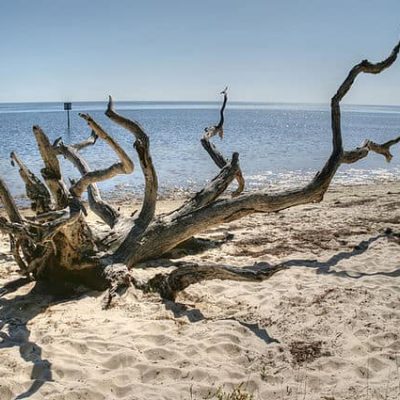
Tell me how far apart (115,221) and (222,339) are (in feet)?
11.2

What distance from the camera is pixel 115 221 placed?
7.31 m

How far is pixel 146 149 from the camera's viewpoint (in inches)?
261

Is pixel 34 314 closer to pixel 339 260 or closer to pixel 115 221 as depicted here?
pixel 115 221

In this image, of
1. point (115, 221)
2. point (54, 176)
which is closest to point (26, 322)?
point (54, 176)

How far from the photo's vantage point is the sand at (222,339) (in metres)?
3.72

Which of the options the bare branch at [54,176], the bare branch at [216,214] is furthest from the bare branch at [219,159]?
the bare branch at [54,176]

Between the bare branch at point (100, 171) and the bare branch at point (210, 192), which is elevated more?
the bare branch at point (100, 171)

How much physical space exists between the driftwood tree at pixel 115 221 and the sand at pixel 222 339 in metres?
0.33

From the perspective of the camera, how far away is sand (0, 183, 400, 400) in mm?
3725

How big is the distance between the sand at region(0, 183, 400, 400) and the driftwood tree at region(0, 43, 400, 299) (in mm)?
332

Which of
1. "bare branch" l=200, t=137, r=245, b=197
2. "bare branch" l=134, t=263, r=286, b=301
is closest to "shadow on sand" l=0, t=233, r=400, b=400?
"bare branch" l=134, t=263, r=286, b=301

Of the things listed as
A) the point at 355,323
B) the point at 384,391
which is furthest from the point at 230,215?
the point at 384,391

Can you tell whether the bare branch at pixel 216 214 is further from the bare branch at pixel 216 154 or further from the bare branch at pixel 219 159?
the bare branch at pixel 219 159

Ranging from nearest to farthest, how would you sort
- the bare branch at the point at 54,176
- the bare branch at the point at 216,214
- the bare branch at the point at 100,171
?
the bare branch at the point at 54,176, the bare branch at the point at 100,171, the bare branch at the point at 216,214
